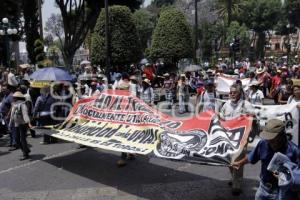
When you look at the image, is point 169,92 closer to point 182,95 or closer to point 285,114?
point 182,95

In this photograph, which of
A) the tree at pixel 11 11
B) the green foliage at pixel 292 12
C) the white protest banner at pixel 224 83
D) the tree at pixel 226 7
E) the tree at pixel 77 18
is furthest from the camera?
the green foliage at pixel 292 12

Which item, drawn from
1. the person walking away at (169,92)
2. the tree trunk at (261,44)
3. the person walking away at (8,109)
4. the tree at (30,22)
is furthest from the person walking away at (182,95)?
the tree trunk at (261,44)

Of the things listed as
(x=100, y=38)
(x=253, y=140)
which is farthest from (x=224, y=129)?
(x=100, y=38)

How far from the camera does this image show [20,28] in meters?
53.2

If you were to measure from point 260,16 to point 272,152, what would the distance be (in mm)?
72998

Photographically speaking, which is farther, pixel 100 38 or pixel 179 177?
pixel 100 38

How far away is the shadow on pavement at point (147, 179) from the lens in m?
8.11

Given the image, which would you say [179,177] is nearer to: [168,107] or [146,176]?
[146,176]

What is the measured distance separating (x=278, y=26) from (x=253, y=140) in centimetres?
7782

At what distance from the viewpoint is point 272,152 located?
17.6 feet

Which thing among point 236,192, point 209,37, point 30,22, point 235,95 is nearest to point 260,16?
point 209,37

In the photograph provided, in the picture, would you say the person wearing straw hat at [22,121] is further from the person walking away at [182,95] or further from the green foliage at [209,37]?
the green foliage at [209,37]

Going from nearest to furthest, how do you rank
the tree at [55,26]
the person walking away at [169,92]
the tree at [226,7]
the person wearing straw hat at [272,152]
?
the person wearing straw hat at [272,152] < the person walking away at [169,92] < the tree at [55,26] < the tree at [226,7]

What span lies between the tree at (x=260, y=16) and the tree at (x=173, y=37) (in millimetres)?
47007
